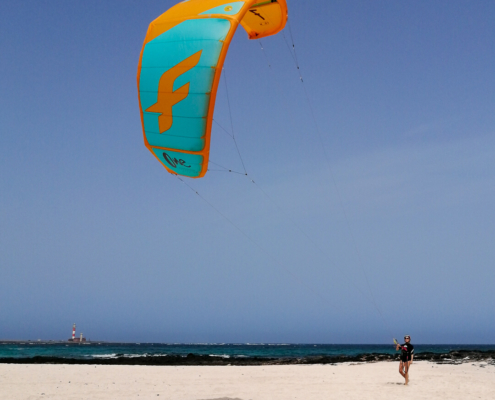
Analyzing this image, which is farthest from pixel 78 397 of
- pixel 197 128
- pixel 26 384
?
pixel 197 128

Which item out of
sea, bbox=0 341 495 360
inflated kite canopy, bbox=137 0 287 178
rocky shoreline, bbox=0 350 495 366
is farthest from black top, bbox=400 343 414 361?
sea, bbox=0 341 495 360

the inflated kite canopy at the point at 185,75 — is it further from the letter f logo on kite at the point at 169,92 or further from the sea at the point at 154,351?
the sea at the point at 154,351

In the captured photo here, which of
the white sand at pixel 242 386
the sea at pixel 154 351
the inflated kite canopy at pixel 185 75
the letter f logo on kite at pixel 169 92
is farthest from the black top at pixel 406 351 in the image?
the sea at pixel 154 351

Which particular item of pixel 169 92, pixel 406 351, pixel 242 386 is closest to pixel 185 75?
pixel 169 92

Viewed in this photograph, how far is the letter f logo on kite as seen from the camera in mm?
9227

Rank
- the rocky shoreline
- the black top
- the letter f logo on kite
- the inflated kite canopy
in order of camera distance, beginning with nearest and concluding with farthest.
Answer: the inflated kite canopy, the letter f logo on kite, the black top, the rocky shoreline

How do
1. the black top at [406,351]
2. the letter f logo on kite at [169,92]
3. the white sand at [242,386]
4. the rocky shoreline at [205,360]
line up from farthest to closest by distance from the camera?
1. the rocky shoreline at [205,360]
2. the black top at [406,351]
3. the white sand at [242,386]
4. the letter f logo on kite at [169,92]

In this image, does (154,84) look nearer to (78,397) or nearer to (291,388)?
(78,397)

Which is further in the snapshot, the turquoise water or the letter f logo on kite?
the turquoise water

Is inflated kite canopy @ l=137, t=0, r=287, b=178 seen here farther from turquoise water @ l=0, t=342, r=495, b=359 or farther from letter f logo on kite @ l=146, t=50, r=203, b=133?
turquoise water @ l=0, t=342, r=495, b=359

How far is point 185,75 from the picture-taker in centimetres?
925

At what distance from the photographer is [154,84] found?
376 inches

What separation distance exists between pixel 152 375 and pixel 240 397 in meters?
6.85

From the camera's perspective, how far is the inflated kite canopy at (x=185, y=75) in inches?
358
